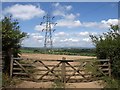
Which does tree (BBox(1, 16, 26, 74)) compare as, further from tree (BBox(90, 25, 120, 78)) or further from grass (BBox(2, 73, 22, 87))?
tree (BBox(90, 25, 120, 78))

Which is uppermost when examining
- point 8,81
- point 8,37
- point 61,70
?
point 8,37

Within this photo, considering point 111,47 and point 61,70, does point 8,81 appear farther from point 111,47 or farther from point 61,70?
point 111,47

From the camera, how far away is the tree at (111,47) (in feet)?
41.7

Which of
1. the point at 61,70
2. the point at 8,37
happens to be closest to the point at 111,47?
the point at 61,70

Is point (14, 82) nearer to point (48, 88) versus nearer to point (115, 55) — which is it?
point (48, 88)

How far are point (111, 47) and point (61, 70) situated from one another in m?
2.78

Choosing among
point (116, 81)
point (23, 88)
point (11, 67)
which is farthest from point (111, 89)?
point (11, 67)

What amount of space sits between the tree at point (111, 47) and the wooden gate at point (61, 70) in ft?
1.07

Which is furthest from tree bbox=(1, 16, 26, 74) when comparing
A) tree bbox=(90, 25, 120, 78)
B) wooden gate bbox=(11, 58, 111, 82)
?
tree bbox=(90, 25, 120, 78)

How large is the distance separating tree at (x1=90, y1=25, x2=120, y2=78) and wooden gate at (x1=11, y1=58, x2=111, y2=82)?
1.07ft

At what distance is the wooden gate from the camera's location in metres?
12.4

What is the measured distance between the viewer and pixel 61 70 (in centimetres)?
1223

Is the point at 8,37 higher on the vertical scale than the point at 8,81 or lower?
higher

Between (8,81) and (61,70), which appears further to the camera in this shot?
(61,70)
